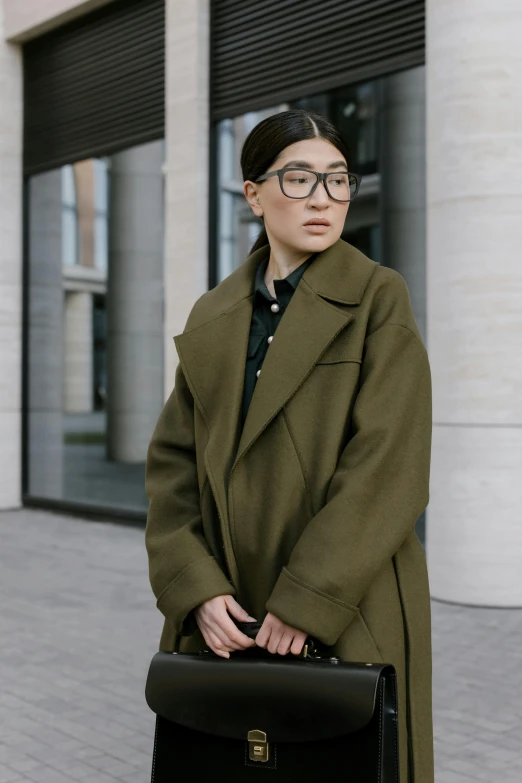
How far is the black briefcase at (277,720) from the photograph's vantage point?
1800 mm

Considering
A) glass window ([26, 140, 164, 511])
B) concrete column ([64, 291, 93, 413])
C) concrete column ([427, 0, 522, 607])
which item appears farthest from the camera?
concrete column ([64, 291, 93, 413])

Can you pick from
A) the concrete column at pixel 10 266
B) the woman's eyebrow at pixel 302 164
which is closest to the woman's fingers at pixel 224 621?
the woman's eyebrow at pixel 302 164

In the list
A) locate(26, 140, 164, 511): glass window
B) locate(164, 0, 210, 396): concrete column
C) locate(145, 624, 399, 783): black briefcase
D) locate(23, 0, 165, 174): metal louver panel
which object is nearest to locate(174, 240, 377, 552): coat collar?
locate(145, 624, 399, 783): black briefcase

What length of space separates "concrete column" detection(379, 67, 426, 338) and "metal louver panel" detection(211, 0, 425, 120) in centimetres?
70

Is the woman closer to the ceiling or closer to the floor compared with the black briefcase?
closer to the ceiling

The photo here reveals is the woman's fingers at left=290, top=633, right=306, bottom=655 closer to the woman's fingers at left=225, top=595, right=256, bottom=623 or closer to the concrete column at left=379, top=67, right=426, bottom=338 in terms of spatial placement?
the woman's fingers at left=225, top=595, right=256, bottom=623

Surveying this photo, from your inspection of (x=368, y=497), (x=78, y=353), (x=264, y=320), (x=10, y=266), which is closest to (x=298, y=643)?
(x=368, y=497)

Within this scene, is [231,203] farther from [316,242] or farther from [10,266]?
[316,242]

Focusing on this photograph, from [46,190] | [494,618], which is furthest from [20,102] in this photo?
[494,618]

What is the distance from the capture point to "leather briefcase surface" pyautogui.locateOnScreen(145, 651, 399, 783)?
1.80 metres

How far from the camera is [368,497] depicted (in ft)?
6.16

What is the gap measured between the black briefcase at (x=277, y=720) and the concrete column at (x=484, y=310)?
4.72 metres

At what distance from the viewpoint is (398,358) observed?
1950 mm

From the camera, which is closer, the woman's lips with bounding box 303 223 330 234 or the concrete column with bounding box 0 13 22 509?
the woman's lips with bounding box 303 223 330 234
